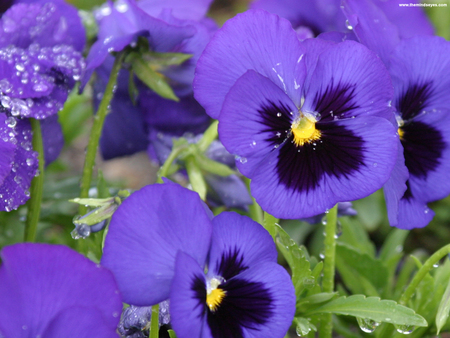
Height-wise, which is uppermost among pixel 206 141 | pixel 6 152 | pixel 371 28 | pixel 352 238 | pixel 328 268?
pixel 371 28

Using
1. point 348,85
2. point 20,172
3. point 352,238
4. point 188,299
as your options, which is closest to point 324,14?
point 352,238

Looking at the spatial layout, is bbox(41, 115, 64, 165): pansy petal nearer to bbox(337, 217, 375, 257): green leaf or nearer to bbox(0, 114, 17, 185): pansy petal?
bbox(0, 114, 17, 185): pansy petal

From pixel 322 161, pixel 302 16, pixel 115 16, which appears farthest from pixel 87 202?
pixel 302 16

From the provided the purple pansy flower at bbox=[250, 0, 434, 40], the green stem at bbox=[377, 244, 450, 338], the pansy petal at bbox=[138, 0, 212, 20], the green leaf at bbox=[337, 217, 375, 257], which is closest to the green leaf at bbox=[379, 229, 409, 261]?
the green leaf at bbox=[337, 217, 375, 257]

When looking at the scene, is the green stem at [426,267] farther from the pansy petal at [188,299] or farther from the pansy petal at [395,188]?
the pansy petal at [188,299]

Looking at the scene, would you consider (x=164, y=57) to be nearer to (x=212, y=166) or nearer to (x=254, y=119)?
(x=212, y=166)

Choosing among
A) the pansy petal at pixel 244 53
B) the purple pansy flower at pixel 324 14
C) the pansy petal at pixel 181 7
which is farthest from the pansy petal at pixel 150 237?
the purple pansy flower at pixel 324 14

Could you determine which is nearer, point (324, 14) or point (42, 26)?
point (42, 26)

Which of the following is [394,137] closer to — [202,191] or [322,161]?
[322,161]

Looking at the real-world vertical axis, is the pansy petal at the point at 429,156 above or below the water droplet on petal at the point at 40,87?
below
